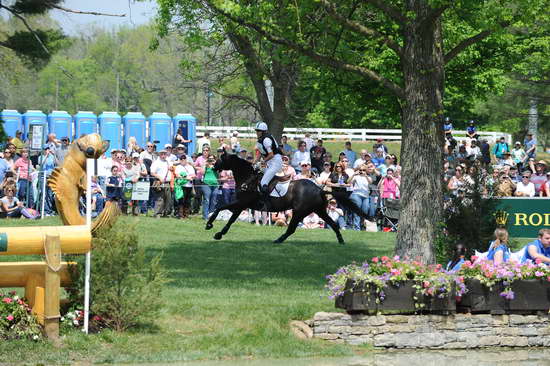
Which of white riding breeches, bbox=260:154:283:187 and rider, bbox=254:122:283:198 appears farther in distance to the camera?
white riding breeches, bbox=260:154:283:187

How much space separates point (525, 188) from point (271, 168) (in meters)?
8.21

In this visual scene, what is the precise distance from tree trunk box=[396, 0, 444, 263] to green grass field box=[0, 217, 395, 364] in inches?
72.8

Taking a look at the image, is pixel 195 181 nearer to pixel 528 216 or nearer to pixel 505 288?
pixel 528 216

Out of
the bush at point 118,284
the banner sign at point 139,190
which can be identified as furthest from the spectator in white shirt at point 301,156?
the bush at point 118,284

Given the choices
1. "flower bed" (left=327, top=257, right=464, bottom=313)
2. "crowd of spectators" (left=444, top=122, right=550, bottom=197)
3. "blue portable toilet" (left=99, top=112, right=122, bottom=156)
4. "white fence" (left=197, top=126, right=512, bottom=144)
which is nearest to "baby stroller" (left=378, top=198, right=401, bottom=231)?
"crowd of spectators" (left=444, top=122, right=550, bottom=197)

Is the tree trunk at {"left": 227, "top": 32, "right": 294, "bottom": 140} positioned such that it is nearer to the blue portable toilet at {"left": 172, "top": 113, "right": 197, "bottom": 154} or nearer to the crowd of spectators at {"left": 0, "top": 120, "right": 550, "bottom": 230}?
the crowd of spectators at {"left": 0, "top": 120, "right": 550, "bottom": 230}

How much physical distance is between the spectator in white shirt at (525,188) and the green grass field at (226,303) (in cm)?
517

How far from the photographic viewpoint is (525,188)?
2567 cm

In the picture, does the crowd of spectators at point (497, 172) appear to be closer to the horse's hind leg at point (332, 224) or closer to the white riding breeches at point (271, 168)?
the horse's hind leg at point (332, 224)

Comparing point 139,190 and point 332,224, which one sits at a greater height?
point 139,190

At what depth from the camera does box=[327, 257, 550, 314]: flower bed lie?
12008 millimetres

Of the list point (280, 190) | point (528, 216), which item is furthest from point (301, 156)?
point (528, 216)

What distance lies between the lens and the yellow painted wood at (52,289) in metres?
10.9

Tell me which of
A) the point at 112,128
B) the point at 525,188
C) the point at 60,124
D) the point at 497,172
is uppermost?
the point at 60,124
